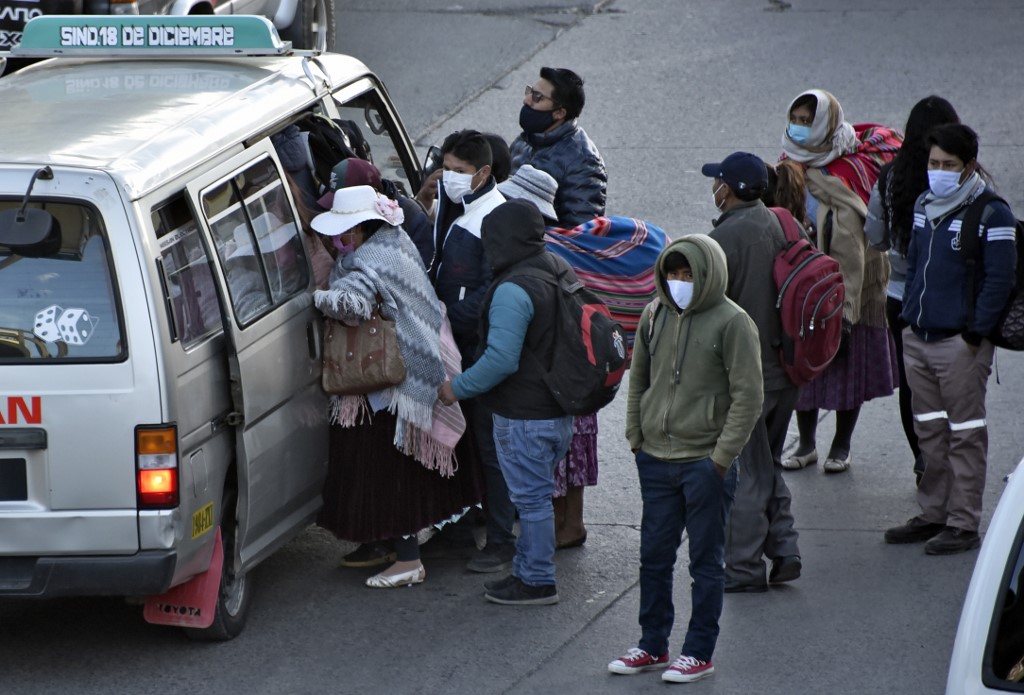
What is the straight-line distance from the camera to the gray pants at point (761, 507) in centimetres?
640

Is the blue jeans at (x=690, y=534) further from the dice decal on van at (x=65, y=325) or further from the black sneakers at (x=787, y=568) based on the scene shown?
the dice decal on van at (x=65, y=325)

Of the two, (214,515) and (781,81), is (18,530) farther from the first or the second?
(781,81)

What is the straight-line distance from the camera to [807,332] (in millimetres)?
6219

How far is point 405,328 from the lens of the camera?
6.29 meters

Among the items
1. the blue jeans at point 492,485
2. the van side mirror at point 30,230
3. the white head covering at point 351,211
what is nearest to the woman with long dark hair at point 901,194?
the blue jeans at point 492,485

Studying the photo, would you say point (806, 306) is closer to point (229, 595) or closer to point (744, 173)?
point (744, 173)

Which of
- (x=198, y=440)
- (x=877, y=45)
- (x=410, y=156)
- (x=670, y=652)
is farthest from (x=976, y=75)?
(x=198, y=440)

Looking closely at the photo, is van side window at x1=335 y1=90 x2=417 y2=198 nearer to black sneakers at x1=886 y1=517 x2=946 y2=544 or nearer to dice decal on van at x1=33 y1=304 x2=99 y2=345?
dice decal on van at x1=33 y1=304 x2=99 y2=345

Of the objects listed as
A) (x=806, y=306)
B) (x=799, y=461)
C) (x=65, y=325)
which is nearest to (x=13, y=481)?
(x=65, y=325)

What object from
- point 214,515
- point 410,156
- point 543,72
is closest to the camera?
point 214,515

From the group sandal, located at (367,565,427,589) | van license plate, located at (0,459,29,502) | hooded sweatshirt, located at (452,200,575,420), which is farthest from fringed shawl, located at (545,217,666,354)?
van license plate, located at (0,459,29,502)

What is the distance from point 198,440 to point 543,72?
287 cm

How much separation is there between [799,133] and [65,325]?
12.1ft

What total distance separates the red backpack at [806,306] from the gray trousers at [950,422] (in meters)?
0.62
